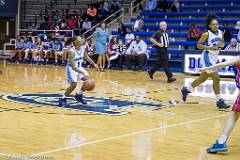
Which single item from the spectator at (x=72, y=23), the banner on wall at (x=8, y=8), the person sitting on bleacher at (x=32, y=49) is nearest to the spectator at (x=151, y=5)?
the spectator at (x=72, y=23)

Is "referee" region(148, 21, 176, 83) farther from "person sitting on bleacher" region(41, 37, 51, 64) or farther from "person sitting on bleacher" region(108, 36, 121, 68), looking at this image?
"person sitting on bleacher" region(41, 37, 51, 64)

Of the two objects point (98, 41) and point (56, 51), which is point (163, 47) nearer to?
point (98, 41)

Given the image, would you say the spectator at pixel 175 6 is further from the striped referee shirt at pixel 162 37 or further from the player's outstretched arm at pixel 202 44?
the player's outstretched arm at pixel 202 44

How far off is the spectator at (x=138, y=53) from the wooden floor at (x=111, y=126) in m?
6.86

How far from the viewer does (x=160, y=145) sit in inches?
243

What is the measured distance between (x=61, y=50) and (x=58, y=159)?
17.0m

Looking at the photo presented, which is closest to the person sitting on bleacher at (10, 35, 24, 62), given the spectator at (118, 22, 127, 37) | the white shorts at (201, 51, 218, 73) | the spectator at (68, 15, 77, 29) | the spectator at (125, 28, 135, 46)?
the spectator at (68, 15, 77, 29)

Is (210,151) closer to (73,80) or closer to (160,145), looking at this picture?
(160,145)

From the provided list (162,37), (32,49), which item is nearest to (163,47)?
(162,37)

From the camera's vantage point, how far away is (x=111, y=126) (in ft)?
24.2

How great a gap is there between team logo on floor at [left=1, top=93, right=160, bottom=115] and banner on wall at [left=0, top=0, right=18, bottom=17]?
732 inches

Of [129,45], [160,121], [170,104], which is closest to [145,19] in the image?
[129,45]

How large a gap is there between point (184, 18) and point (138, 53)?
383 centimetres

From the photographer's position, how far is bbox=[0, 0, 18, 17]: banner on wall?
28422 millimetres
